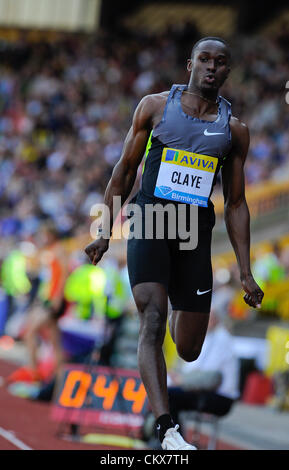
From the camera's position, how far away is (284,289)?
16.6 meters

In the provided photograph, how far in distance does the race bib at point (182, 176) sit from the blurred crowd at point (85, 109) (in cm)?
1613

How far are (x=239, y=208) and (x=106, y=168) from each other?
18239 millimetres

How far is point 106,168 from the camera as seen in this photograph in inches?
938

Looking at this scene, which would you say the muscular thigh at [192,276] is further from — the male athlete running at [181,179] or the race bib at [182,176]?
the race bib at [182,176]

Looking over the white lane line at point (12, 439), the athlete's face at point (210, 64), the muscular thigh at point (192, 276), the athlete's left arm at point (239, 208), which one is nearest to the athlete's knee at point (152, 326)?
the muscular thigh at point (192, 276)

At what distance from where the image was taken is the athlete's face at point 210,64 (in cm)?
527

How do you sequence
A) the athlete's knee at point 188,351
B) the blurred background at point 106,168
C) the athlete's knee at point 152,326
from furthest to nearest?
the blurred background at point 106,168 → the athlete's knee at point 188,351 → the athlete's knee at point 152,326

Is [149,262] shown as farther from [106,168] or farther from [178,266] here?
[106,168]

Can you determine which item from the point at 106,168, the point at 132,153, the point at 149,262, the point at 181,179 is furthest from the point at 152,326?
the point at 106,168

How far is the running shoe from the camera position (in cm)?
476

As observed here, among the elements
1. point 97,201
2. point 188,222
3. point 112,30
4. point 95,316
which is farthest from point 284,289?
point 112,30

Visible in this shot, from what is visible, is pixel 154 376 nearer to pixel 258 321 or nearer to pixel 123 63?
pixel 258 321

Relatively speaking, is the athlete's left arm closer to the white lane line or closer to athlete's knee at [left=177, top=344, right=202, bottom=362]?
athlete's knee at [left=177, top=344, right=202, bottom=362]

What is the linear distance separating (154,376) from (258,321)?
11.3m
